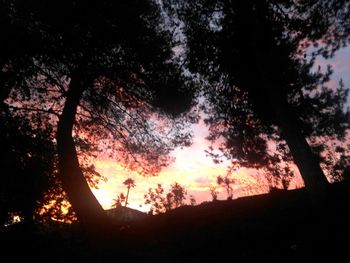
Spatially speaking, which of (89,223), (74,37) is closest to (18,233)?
(89,223)

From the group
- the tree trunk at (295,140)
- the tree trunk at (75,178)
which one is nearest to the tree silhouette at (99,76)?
the tree trunk at (75,178)

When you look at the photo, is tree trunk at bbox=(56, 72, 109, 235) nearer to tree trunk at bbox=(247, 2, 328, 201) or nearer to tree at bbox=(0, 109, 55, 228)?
tree at bbox=(0, 109, 55, 228)

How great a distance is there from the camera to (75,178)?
40.5 feet

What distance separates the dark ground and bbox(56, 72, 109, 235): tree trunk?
66cm

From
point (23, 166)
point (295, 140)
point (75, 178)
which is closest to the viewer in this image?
point (295, 140)

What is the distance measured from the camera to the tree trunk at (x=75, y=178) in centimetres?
1127

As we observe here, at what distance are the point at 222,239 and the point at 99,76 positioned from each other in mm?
10971

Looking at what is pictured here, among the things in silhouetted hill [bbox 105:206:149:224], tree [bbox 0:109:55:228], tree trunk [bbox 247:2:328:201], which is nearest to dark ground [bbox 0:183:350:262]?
tree trunk [bbox 247:2:328:201]

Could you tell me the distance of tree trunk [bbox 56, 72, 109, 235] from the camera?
11.3 m

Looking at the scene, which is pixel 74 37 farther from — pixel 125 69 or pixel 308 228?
pixel 308 228

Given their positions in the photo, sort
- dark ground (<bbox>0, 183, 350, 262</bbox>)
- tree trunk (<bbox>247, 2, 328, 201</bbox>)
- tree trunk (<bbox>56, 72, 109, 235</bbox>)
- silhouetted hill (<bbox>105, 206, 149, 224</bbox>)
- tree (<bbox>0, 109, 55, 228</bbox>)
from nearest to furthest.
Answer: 1. dark ground (<bbox>0, 183, 350, 262</bbox>)
2. tree trunk (<bbox>247, 2, 328, 201</bbox>)
3. tree trunk (<bbox>56, 72, 109, 235</bbox>)
4. silhouetted hill (<bbox>105, 206, 149, 224</bbox>)
5. tree (<bbox>0, 109, 55, 228</bbox>)

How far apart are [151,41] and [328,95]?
14.1 meters

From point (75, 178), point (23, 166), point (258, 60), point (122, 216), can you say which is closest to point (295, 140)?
point (258, 60)

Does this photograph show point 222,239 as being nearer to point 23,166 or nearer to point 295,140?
point 295,140
